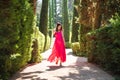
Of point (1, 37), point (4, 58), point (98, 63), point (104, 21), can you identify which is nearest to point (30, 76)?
point (4, 58)

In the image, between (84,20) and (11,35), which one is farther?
(84,20)

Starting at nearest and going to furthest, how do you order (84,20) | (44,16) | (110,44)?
1. (110,44)
2. (84,20)
3. (44,16)

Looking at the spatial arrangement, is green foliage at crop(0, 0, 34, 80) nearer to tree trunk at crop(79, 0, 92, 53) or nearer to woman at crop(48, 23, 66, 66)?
woman at crop(48, 23, 66, 66)

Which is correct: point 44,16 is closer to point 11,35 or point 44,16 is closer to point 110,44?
point 110,44

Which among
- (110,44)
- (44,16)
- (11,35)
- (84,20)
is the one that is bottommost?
(110,44)

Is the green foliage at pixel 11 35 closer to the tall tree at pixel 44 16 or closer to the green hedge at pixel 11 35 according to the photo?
the green hedge at pixel 11 35

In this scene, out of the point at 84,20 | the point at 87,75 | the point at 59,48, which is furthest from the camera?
the point at 84,20

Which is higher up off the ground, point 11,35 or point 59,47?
point 11,35

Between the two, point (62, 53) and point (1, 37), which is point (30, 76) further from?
point (62, 53)

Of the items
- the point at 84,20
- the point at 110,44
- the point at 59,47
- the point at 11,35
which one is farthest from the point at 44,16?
the point at 11,35

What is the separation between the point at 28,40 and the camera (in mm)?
11484

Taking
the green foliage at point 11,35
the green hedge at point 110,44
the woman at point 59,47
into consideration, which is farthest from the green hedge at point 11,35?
the green hedge at point 110,44

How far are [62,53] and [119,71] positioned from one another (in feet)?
11.1

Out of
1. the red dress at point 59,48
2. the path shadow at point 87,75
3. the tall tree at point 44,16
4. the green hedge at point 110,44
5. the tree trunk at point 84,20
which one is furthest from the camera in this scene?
the tall tree at point 44,16
